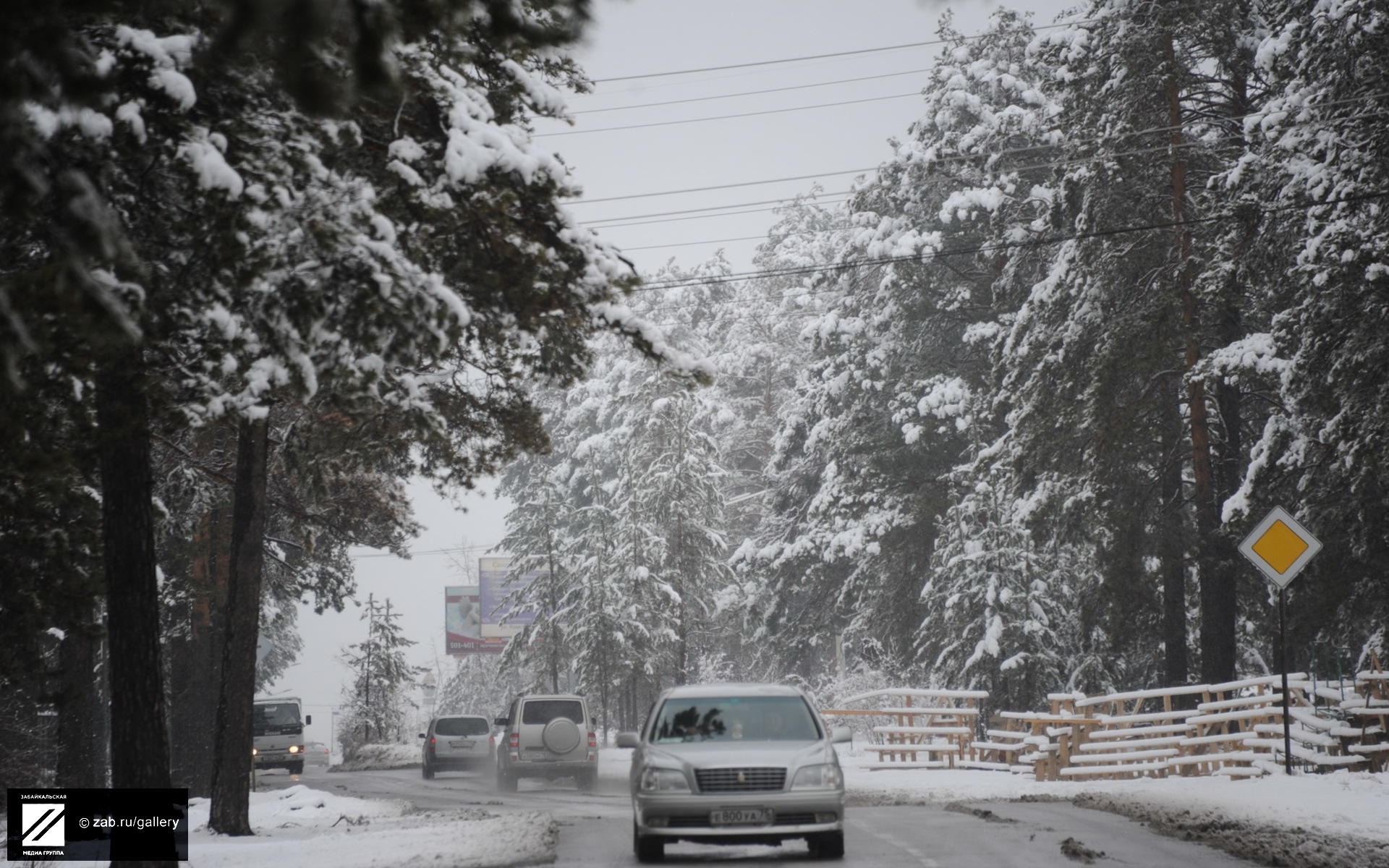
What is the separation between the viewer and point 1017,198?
40.2 meters

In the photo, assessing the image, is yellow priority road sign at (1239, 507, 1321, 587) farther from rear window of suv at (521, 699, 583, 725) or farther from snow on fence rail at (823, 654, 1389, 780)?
rear window of suv at (521, 699, 583, 725)

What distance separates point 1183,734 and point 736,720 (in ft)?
45.4

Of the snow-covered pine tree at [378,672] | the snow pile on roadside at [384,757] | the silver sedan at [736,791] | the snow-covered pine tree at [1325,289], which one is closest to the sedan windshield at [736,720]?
the silver sedan at [736,791]

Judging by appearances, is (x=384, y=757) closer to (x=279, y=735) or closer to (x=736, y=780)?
(x=279, y=735)

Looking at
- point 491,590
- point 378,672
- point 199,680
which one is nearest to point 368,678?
point 378,672

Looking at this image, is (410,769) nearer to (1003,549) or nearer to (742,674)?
(742,674)

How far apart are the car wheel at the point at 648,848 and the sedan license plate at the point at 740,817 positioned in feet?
2.02

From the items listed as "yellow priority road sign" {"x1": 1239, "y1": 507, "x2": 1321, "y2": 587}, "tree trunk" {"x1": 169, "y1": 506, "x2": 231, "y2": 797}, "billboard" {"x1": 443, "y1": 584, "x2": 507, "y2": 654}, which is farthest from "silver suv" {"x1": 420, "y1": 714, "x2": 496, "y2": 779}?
"billboard" {"x1": 443, "y1": 584, "x2": 507, "y2": 654}

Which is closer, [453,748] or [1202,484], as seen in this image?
[1202,484]

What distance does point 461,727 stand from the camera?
39.5 metres

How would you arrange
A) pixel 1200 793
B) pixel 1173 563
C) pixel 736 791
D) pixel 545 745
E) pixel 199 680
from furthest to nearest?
pixel 199 680, pixel 545 745, pixel 1173 563, pixel 1200 793, pixel 736 791

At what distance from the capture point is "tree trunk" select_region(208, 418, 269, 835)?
58.4ft

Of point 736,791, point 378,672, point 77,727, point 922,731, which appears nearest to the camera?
point 736,791

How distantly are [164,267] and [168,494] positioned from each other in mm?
13865
